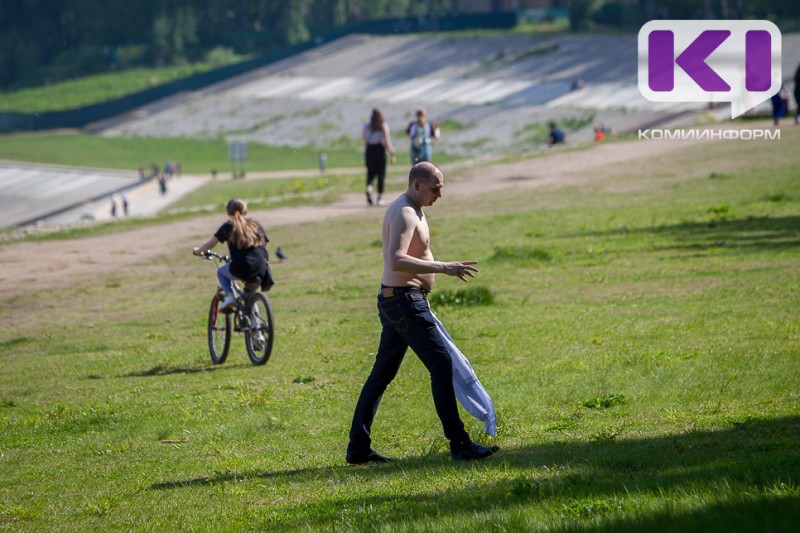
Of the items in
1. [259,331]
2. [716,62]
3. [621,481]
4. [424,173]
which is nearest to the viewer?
[621,481]

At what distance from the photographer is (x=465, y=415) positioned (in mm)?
9797

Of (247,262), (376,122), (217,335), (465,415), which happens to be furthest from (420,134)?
(465,415)

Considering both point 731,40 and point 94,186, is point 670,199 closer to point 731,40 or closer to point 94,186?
point 731,40

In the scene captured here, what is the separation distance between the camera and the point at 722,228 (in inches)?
788

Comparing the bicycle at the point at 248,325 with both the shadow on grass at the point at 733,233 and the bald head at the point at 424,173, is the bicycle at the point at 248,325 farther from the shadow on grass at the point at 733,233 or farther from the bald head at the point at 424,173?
the shadow on grass at the point at 733,233

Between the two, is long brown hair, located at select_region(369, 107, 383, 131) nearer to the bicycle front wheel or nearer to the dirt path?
the dirt path

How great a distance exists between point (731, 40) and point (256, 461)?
164ft

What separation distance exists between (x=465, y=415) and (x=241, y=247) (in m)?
3.86

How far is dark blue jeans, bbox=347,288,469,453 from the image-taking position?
7895 mm

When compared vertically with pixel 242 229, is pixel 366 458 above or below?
below

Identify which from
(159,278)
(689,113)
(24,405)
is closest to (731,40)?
(689,113)

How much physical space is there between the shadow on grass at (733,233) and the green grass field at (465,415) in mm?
99

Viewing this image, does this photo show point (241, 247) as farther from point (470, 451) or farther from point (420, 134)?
point (420, 134)

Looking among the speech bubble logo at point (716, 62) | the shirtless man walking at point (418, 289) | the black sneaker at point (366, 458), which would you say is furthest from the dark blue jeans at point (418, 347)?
the speech bubble logo at point (716, 62)
